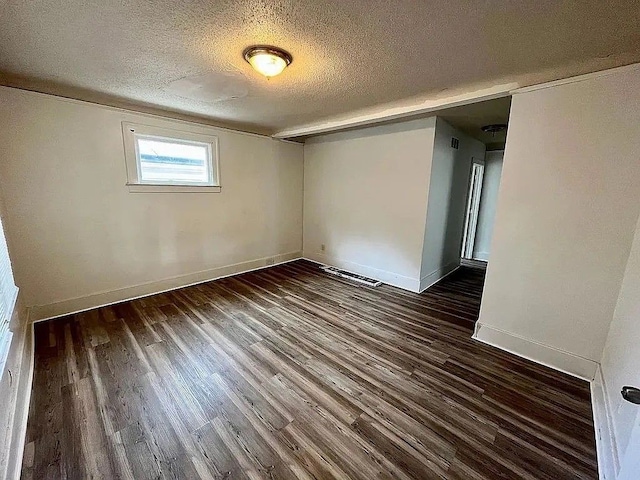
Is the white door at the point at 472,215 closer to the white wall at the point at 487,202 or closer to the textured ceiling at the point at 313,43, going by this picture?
the white wall at the point at 487,202

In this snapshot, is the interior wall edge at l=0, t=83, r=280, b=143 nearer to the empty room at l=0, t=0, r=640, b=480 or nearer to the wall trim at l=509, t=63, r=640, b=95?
the empty room at l=0, t=0, r=640, b=480

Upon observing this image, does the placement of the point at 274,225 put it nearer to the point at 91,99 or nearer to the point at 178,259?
the point at 178,259

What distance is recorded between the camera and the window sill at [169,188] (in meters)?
3.24

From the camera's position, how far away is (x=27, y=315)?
2.61 metres

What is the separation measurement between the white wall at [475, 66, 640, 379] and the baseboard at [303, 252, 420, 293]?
129 centimetres

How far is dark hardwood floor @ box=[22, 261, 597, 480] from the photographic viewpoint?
139 centimetres

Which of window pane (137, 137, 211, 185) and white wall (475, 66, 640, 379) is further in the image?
window pane (137, 137, 211, 185)

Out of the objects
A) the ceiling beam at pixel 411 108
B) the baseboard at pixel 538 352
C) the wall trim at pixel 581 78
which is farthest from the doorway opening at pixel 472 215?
the wall trim at pixel 581 78

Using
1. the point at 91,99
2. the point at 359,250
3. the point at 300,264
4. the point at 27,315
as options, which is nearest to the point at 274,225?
the point at 300,264

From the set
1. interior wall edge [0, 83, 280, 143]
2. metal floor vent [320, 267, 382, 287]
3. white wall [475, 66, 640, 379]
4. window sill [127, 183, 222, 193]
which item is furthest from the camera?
metal floor vent [320, 267, 382, 287]

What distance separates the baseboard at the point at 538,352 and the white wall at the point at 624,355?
15cm

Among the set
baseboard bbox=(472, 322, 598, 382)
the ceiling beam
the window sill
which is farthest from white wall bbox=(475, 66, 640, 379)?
the window sill

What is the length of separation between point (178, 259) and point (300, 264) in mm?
2081

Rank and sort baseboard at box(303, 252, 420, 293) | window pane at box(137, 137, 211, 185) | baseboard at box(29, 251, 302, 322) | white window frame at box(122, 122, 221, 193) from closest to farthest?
baseboard at box(29, 251, 302, 322), white window frame at box(122, 122, 221, 193), window pane at box(137, 137, 211, 185), baseboard at box(303, 252, 420, 293)
